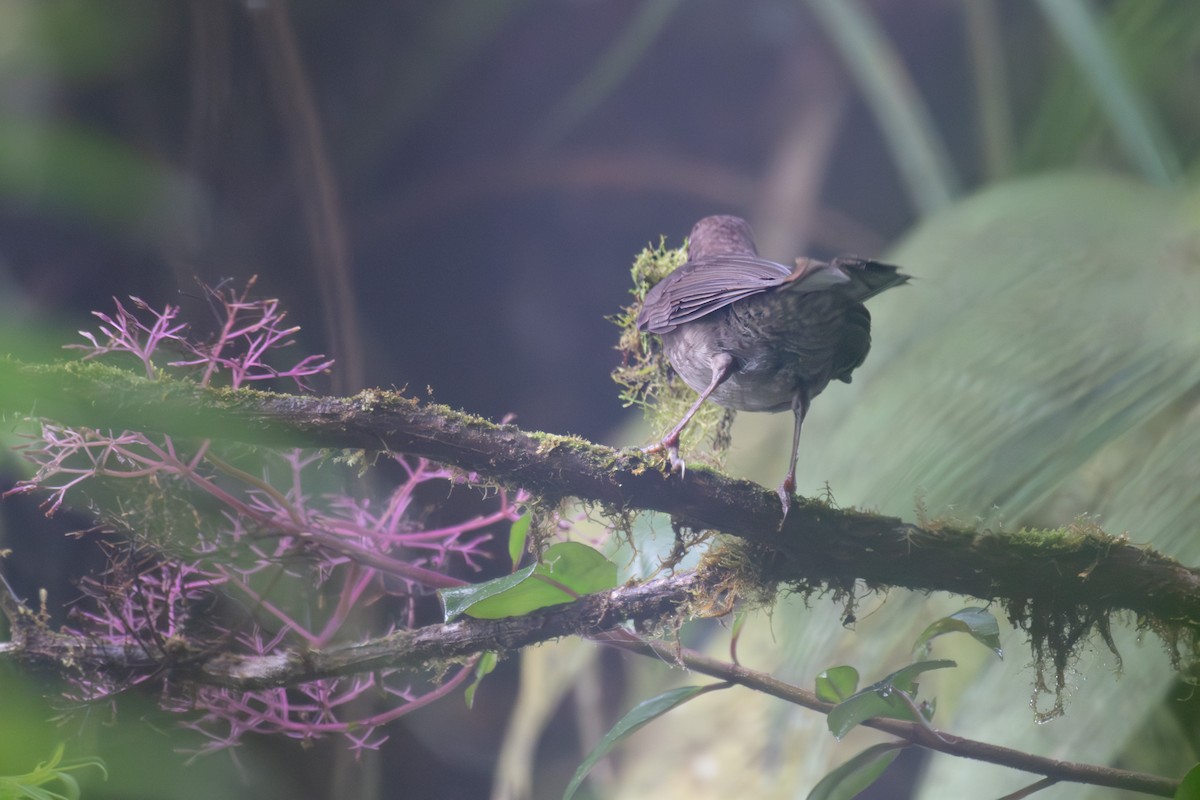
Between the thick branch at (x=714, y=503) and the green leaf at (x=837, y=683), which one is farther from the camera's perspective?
the green leaf at (x=837, y=683)

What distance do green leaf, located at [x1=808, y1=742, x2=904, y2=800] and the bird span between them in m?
0.45

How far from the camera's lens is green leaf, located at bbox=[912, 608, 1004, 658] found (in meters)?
1.28

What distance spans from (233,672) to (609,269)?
2.48 metres

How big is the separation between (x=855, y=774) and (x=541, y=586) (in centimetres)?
61

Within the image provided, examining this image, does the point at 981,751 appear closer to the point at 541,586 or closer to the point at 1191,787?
the point at 1191,787

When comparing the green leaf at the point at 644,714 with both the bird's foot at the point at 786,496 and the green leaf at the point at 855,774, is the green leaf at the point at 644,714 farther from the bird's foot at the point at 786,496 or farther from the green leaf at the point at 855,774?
the bird's foot at the point at 786,496

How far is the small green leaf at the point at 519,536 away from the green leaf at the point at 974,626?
701 mm

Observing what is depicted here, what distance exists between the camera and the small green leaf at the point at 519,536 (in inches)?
55.4

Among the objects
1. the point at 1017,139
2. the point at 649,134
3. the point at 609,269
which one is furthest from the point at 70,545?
the point at 1017,139

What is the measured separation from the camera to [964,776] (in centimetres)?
164

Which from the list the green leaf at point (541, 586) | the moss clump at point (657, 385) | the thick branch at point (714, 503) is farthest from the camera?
the moss clump at point (657, 385)

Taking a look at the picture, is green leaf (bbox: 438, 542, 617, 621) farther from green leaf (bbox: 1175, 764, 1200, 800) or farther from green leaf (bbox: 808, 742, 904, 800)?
green leaf (bbox: 1175, 764, 1200, 800)

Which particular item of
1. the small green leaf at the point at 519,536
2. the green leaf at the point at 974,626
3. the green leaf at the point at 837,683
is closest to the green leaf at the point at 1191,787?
the green leaf at the point at 974,626

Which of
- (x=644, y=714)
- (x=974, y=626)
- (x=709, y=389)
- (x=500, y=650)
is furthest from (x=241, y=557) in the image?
(x=974, y=626)
